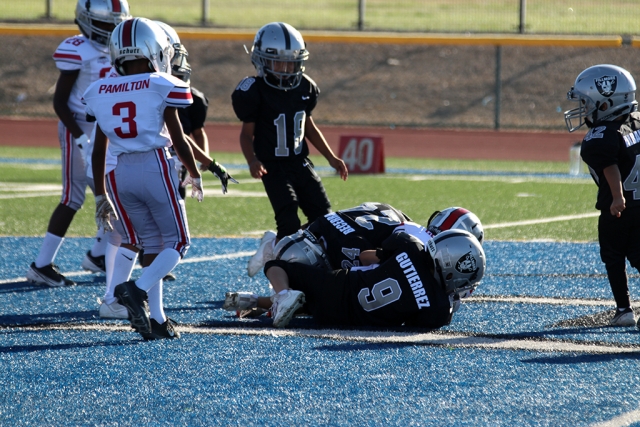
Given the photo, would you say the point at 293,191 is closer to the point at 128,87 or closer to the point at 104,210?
the point at 104,210

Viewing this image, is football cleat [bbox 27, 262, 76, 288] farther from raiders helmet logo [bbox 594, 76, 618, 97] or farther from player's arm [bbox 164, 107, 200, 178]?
raiders helmet logo [bbox 594, 76, 618, 97]

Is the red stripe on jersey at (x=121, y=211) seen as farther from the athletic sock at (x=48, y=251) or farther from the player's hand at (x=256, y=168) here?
the athletic sock at (x=48, y=251)

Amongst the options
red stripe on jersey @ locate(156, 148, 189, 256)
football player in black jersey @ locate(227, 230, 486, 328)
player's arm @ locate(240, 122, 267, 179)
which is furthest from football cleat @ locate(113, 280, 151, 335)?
player's arm @ locate(240, 122, 267, 179)

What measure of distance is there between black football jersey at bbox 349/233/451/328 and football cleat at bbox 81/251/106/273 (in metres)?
2.49

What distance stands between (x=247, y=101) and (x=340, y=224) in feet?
4.15

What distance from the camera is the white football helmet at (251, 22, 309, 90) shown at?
6.22m

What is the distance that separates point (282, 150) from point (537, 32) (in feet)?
60.9

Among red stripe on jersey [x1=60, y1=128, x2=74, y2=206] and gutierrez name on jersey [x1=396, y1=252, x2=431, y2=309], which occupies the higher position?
red stripe on jersey [x1=60, y1=128, x2=74, y2=206]

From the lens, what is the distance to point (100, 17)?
6434 mm

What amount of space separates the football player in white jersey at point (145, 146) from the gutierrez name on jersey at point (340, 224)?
1.00 meters

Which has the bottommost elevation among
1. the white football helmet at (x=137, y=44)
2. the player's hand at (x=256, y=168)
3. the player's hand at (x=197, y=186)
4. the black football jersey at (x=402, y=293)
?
the black football jersey at (x=402, y=293)

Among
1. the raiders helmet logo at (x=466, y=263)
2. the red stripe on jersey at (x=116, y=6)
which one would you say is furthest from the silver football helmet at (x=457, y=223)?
the red stripe on jersey at (x=116, y=6)

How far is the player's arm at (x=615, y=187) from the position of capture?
4.89 m

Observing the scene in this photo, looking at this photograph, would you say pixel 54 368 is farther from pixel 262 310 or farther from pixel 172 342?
pixel 262 310
